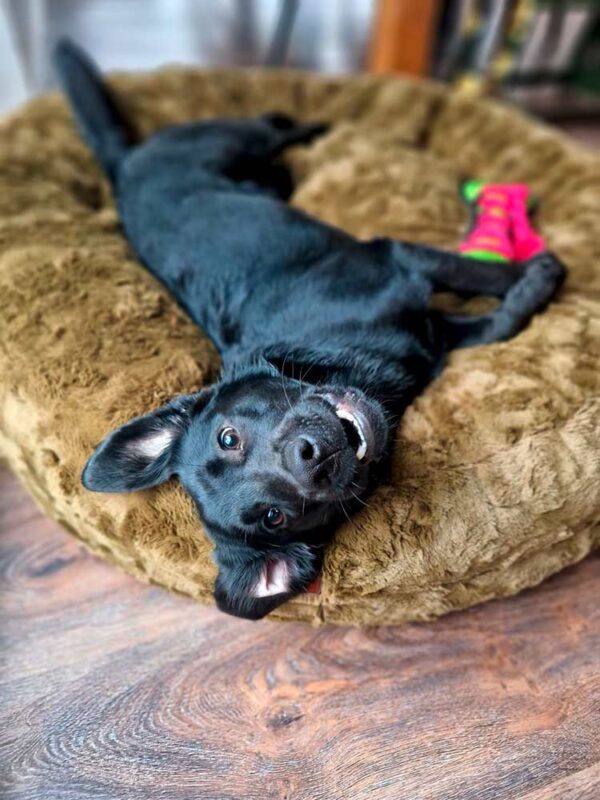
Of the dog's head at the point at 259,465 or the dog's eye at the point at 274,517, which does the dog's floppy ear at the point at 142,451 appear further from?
the dog's eye at the point at 274,517

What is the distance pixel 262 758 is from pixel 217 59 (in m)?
3.91

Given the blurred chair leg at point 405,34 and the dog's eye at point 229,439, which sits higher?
the blurred chair leg at point 405,34

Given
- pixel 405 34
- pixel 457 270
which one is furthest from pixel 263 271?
pixel 405 34

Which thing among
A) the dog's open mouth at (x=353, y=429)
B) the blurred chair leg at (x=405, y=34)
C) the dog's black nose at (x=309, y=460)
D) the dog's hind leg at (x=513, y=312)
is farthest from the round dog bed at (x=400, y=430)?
the blurred chair leg at (x=405, y=34)

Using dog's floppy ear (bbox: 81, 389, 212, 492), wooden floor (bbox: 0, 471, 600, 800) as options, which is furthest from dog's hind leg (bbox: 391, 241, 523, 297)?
wooden floor (bbox: 0, 471, 600, 800)

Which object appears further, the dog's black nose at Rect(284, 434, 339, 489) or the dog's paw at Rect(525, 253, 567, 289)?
A: the dog's paw at Rect(525, 253, 567, 289)

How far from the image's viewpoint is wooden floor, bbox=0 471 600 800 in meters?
1.40

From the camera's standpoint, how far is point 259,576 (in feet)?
4.37

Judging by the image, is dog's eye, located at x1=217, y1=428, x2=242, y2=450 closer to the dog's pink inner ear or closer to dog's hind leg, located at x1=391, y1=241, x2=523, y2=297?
the dog's pink inner ear

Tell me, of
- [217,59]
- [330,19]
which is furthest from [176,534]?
[330,19]

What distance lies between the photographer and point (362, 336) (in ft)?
5.28

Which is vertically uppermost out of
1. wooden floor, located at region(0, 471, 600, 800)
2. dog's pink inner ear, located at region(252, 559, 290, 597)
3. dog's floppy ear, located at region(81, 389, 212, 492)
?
dog's floppy ear, located at region(81, 389, 212, 492)

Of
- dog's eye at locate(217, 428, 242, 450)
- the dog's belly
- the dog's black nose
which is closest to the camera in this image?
the dog's black nose

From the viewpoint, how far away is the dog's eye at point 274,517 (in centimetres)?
125
